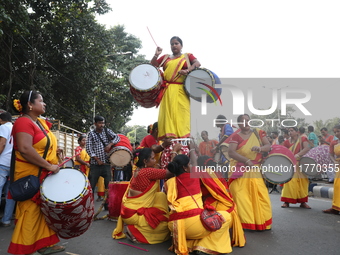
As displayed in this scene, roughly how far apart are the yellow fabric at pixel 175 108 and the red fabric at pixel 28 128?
1.68 metres

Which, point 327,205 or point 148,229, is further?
Answer: point 327,205

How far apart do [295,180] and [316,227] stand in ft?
6.02

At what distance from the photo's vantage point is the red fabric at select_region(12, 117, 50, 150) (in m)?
2.95

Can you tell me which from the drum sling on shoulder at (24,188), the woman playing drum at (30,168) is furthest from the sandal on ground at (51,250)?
the drum sling on shoulder at (24,188)

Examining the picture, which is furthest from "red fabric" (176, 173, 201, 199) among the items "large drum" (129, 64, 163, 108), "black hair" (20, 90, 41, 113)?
"black hair" (20, 90, 41, 113)

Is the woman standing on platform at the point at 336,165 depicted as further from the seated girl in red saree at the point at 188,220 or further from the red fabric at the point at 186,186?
the red fabric at the point at 186,186

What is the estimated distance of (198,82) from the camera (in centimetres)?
410

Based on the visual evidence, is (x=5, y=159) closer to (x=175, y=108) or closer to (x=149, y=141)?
(x=149, y=141)

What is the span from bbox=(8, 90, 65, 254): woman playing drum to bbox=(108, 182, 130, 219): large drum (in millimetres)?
1863

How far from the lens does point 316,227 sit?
4777mm

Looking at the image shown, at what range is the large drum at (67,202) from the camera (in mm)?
2818

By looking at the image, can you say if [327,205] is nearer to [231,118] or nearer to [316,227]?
[316,227]

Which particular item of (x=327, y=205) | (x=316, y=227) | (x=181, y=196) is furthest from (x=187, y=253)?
(x=327, y=205)

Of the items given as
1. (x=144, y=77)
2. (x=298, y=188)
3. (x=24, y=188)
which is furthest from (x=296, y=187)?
(x=24, y=188)
